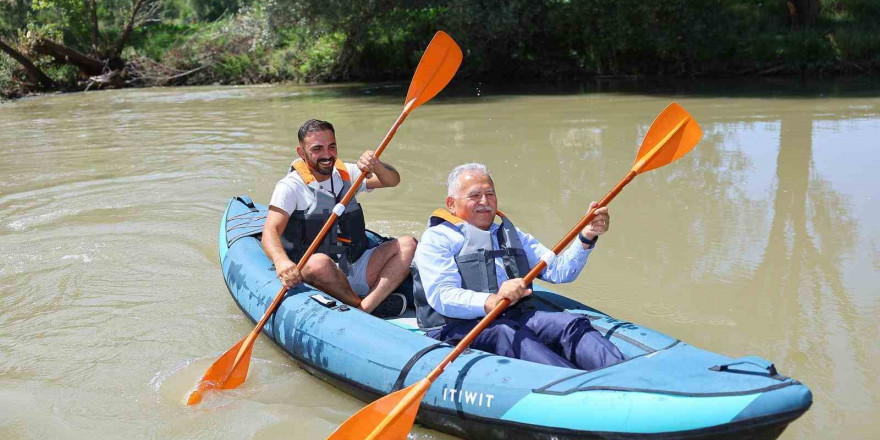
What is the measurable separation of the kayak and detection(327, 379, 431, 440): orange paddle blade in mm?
129

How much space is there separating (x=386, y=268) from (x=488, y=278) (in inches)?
34.4

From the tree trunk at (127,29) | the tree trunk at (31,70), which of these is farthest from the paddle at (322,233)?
the tree trunk at (127,29)

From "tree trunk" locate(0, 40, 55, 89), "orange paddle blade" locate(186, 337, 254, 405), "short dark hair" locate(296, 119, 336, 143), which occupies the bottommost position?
"orange paddle blade" locate(186, 337, 254, 405)

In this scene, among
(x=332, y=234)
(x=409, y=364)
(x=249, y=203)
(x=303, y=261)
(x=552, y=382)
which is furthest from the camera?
(x=249, y=203)

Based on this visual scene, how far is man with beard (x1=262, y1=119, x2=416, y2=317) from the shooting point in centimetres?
370

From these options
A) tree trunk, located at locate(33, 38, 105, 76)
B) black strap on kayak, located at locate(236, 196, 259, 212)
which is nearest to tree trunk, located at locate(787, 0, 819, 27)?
black strap on kayak, located at locate(236, 196, 259, 212)

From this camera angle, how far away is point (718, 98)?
11.7 m

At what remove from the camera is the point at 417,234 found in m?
5.54

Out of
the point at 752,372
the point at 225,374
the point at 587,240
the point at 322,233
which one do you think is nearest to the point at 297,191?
the point at 322,233

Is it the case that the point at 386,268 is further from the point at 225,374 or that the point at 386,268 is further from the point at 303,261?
the point at 225,374

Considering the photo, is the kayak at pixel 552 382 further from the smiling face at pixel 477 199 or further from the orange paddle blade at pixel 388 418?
the smiling face at pixel 477 199

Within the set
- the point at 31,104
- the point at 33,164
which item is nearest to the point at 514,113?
the point at 33,164

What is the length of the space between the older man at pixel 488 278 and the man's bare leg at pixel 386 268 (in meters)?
0.56

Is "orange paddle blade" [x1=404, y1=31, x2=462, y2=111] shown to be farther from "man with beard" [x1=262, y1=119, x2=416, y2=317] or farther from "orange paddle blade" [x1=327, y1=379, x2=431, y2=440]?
"orange paddle blade" [x1=327, y1=379, x2=431, y2=440]
